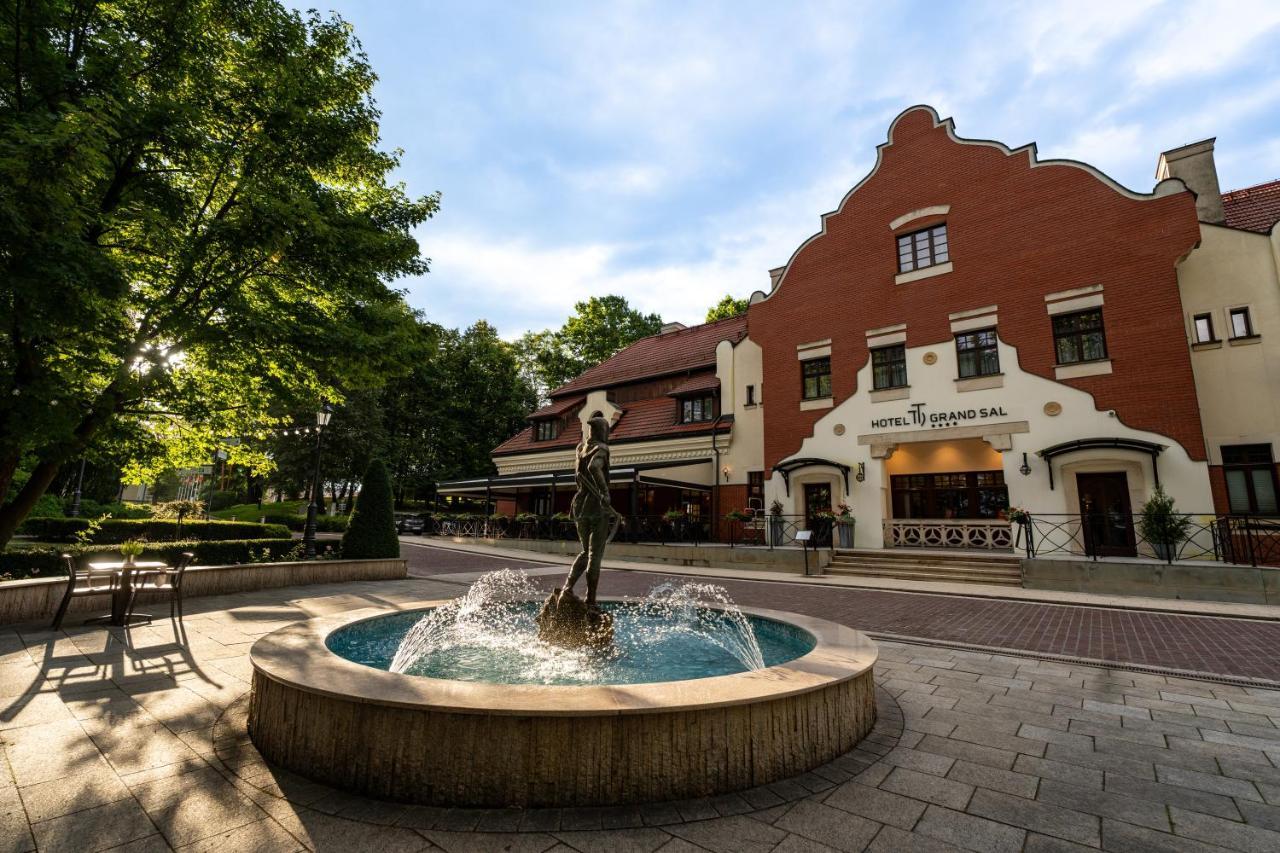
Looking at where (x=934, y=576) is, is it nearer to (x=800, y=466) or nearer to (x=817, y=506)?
(x=817, y=506)

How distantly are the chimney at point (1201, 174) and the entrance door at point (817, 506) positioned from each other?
13.8 meters

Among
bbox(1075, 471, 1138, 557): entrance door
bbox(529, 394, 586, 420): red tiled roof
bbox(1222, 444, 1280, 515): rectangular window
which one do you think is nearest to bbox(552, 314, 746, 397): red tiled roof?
bbox(529, 394, 586, 420): red tiled roof

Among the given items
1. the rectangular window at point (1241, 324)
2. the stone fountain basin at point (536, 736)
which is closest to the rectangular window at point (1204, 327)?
the rectangular window at point (1241, 324)

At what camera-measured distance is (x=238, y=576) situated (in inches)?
412

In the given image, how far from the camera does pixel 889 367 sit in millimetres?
18594

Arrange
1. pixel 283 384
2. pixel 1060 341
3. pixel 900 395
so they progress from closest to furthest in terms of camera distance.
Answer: pixel 283 384, pixel 1060 341, pixel 900 395

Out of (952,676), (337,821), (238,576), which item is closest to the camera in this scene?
(337,821)

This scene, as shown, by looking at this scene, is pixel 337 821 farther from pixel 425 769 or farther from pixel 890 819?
pixel 890 819

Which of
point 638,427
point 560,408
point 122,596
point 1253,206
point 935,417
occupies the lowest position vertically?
point 122,596

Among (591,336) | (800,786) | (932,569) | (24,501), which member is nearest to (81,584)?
(24,501)

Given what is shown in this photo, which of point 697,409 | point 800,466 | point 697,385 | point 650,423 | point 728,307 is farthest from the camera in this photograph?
point 728,307

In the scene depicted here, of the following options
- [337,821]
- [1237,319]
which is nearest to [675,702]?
[337,821]

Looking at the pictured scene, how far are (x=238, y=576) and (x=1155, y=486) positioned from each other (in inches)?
855

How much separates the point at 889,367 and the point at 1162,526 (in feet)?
27.2
